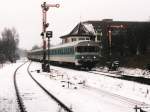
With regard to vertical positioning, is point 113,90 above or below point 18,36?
below

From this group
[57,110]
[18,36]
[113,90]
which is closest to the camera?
[57,110]

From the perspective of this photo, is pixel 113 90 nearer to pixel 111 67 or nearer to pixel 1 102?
pixel 1 102

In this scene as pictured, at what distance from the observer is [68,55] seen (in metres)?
40.5

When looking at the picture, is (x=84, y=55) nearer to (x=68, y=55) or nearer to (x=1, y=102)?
(x=68, y=55)

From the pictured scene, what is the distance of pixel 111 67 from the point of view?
36781 mm

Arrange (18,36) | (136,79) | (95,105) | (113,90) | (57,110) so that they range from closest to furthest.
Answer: (57,110) → (95,105) → (113,90) → (136,79) → (18,36)

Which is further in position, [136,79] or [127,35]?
[127,35]

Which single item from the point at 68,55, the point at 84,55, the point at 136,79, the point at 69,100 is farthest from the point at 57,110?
the point at 68,55

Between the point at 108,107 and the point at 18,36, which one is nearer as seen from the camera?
the point at 108,107

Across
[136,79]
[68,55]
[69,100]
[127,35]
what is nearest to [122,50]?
[127,35]

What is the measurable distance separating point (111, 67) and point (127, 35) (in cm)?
1530

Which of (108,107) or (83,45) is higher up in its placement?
(83,45)

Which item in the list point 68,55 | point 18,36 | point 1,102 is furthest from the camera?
point 18,36

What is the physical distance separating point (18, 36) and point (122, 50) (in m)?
103
